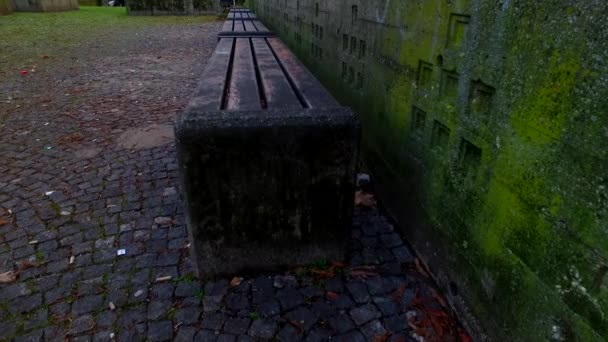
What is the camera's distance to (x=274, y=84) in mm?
3082

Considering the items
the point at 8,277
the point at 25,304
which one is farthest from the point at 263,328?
the point at 8,277

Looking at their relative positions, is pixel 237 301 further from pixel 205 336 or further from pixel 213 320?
pixel 205 336

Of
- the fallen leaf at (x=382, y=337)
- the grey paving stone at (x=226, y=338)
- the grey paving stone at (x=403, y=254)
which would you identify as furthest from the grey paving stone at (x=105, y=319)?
the grey paving stone at (x=403, y=254)

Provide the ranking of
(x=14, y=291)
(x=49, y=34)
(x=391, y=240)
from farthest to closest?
1. (x=49, y=34)
2. (x=391, y=240)
3. (x=14, y=291)

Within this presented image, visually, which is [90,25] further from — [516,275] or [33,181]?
[516,275]

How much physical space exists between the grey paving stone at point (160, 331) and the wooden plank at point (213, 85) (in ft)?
4.15

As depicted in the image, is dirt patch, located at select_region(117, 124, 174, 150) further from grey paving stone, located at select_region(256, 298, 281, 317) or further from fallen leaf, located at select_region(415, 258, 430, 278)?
fallen leaf, located at select_region(415, 258, 430, 278)

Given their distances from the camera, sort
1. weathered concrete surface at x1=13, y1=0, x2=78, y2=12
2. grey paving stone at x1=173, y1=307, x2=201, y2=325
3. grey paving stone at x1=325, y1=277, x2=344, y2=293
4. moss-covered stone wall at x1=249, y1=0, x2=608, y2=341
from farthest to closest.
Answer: weathered concrete surface at x1=13, y1=0, x2=78, y2=12 → grey paving stone at x1=325, y1=277, x2=344, y2=293 → grey paving stone at x1=173, y1=307, x2=201, y2=325 → moss-covered stone wall at x1=249, y1=0, x2=608, y2=341

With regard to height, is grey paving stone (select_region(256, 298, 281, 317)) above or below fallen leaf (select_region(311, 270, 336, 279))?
below

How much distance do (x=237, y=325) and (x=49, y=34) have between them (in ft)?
50.0

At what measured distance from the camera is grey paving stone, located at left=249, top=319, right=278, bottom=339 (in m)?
2.10

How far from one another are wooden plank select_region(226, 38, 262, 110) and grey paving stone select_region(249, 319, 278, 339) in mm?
1257

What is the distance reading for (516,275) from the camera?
173cm

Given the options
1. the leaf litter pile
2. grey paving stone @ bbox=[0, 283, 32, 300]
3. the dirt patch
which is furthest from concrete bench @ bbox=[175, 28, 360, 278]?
the dirt patch
